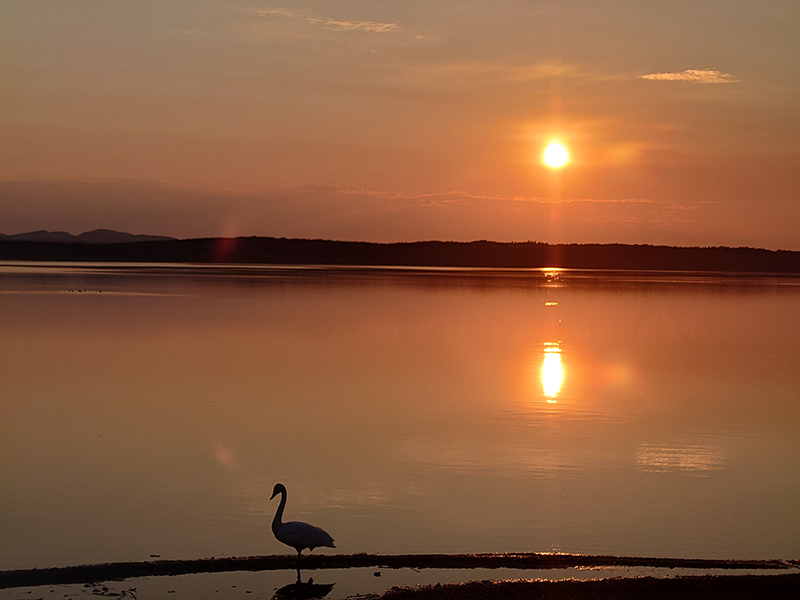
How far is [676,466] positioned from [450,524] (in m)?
5.33

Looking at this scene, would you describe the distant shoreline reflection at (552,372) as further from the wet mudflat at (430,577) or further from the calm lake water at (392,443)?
the wet mudflat at (430,577)

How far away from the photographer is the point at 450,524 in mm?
11977

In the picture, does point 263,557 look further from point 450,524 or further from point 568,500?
point 568,500

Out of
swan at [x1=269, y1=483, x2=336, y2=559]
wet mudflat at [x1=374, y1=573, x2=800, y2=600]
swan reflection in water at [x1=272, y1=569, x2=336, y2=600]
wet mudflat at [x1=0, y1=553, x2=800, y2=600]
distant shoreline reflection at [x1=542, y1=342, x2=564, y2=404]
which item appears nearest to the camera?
wet mudflat at [x1=374, y1=573, x2=800, y2=600]

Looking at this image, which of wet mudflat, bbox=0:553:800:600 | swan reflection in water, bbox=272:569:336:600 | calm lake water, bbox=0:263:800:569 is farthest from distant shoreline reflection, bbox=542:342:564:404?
swan reflection in water, bbox=272:569:336:600

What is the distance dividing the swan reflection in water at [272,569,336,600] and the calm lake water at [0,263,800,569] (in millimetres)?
1212

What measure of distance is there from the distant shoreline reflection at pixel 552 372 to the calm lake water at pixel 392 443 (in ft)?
0.47

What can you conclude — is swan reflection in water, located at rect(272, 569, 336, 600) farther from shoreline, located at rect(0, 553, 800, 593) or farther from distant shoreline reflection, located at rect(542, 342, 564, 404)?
distant shoreline reflection, located at rect(542, 342, 564, 404)

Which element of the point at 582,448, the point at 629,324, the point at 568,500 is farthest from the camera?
the point at 629,324

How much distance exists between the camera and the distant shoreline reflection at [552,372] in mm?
23688

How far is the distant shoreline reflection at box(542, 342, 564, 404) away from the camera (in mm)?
23688

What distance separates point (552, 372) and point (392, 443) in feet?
38.5

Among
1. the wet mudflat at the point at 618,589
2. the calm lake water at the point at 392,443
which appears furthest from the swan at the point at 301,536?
the wet mudflat at the point at 618,589

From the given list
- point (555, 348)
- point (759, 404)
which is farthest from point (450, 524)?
point (555, 348)
